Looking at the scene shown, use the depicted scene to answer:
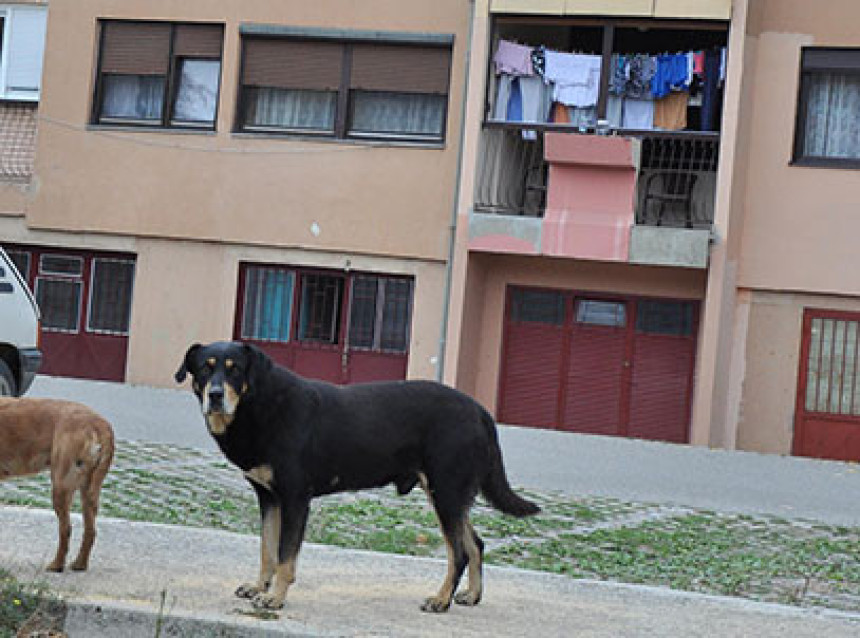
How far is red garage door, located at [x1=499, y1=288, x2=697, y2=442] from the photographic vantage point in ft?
78.2

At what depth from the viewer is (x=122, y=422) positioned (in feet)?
59.5

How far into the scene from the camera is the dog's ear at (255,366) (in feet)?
23.2

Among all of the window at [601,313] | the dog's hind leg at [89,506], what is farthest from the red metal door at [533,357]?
the dog's hind leg at [89,506]

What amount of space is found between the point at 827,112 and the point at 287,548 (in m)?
17.8

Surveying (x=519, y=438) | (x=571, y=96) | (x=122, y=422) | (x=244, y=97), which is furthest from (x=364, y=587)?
(x=244, y=97)

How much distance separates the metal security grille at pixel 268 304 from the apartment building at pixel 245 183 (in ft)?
0.11

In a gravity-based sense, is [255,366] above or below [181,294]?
below

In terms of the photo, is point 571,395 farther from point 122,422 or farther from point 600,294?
point 122,422

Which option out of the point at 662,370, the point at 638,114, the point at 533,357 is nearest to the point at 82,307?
the point at 533,357

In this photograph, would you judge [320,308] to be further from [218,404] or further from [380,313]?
[218,404]

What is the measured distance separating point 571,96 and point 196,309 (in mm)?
7128

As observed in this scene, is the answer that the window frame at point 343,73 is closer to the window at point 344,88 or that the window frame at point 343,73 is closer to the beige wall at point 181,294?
the window at point 344,88

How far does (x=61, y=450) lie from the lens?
7.55m

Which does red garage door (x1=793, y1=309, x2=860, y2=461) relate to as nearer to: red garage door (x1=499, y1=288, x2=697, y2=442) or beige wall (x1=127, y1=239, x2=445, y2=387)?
red garage door (x1=499, y1=288, x2=697, y2=442)
